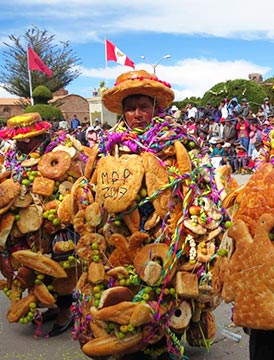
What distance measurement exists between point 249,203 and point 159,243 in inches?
31.6

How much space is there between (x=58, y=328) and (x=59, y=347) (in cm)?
25

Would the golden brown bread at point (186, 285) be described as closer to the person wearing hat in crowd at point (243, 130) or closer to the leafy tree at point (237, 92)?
the person wearing hat in crowd at point (243, 130)

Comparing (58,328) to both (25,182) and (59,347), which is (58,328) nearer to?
(59,347)

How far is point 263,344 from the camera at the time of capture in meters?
1.96

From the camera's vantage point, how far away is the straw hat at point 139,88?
2.79 m

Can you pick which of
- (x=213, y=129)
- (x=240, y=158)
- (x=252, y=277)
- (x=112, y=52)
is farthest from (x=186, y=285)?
(x=213, y=129)

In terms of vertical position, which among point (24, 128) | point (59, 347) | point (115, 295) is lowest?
point (59, 347)

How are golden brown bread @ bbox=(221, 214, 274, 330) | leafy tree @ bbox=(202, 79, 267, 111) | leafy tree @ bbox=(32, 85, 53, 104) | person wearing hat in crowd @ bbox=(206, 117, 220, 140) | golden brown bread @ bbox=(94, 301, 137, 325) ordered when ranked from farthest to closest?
1. leafy tree @ bbox=(202, 79, 267, 111)
2. leafy tree @ bbox=(32, 85, 53, 104)
3. person wearing hat in crowd @ bbox=(206, 117, 220, 140)
4. golden brown bread @ bbox=(94, 301, 137, 325)
5. golden brown bread @ bbox=(221, 214, 274, 330)

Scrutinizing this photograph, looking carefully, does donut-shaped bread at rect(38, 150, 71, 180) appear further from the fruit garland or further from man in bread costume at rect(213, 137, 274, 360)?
man in bread costume at rect(213, 137, 274, 360)

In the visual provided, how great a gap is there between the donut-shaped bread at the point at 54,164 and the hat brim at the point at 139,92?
0.69 metres

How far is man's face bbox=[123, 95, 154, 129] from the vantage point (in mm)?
2883

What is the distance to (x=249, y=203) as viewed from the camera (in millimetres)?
1914

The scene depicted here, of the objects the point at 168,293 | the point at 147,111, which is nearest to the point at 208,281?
the point at 168,293

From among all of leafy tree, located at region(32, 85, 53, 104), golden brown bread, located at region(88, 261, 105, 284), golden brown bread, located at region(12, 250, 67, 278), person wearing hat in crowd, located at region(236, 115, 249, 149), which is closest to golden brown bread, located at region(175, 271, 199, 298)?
golden brown bread, located at region(88, 261, 105, 284)
